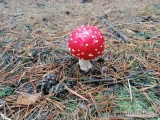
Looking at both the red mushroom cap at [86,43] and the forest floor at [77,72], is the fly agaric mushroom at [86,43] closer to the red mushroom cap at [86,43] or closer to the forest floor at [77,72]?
the red mushroom cap at [86,43]

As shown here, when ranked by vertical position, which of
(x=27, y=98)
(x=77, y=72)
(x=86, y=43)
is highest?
(x=86, y=43)

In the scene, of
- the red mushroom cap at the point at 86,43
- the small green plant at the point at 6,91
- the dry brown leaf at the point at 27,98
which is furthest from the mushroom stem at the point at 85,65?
the small green plant at the point at 6,91

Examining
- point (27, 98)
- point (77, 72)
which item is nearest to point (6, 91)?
point (27, 98)

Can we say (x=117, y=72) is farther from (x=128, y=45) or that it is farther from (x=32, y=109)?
(x=32, y=109)

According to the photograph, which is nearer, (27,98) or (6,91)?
(27,98)

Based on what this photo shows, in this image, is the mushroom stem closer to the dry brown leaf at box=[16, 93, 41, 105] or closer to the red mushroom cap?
the red mushroom cap

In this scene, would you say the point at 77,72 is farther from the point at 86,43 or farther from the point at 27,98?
the point at 27,98

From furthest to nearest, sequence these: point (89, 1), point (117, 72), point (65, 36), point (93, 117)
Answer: point (89, 1) < point (65, 36) < point (117, 72) < point (93, 117)

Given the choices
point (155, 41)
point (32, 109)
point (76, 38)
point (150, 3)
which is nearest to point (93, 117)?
point (32, 109)
